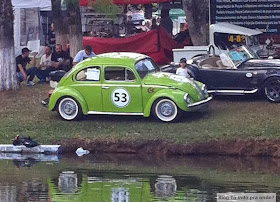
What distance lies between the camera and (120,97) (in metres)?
18.4

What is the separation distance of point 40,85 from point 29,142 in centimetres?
678

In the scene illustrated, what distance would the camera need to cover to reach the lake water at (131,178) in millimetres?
13156

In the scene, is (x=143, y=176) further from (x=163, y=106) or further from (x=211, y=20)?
(x=211, y=20)

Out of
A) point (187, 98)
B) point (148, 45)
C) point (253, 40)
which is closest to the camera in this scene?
point (187, 98)

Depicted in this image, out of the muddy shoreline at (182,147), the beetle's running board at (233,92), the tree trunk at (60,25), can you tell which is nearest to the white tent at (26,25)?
the tree trunk at (60,25)

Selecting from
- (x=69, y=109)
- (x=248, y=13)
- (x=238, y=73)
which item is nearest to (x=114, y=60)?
(x=69, y=109)

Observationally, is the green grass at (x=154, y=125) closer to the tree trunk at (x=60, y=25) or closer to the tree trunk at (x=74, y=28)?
the tree trunk at (x=74, y=28)

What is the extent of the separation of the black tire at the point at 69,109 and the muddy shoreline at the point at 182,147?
1.29 meters

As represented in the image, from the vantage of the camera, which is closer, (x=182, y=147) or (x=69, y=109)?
(x=182, y=147)

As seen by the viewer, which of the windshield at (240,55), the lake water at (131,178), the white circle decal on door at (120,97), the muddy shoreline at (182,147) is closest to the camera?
the lake water at (131,178)

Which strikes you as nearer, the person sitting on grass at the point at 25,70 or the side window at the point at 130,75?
the side window at the point at 130,75

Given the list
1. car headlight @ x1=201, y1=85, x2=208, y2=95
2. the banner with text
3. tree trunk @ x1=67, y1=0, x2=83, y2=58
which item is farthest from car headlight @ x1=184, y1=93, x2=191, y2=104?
tree trunk @ x1=67, y1=0, x2=83, y2=58

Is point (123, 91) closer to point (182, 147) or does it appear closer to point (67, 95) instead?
point (67, 95)

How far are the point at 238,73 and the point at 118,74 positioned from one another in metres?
3.41
